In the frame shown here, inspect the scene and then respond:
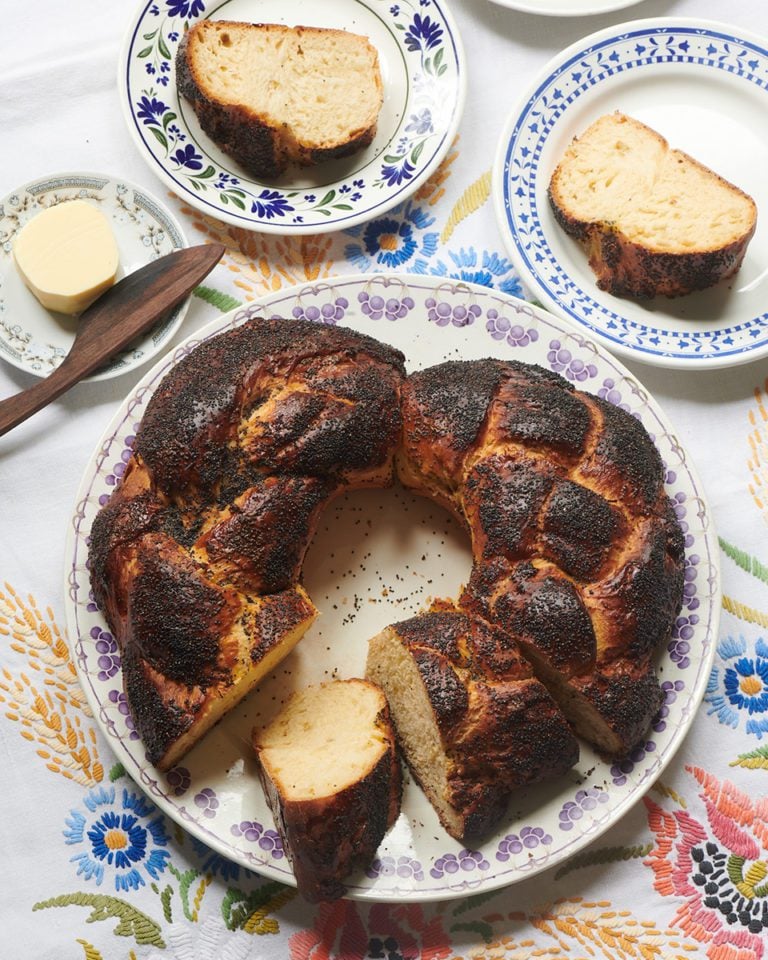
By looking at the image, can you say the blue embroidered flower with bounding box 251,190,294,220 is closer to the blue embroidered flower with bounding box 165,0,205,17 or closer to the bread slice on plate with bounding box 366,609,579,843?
the blue embroidered flower with bounding box 165,0,205,17

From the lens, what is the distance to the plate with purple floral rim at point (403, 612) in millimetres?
3486

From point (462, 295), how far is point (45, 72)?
201 cm

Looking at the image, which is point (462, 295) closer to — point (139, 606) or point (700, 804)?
point (139, 606)

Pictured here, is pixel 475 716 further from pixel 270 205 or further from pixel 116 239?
pixel 116 239

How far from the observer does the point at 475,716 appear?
3277 mm

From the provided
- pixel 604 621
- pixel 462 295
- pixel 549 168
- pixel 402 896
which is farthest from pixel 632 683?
pixel 549 168

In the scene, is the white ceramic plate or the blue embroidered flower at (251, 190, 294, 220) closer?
the blue embroidered flower at (251, 190, 294, 220)

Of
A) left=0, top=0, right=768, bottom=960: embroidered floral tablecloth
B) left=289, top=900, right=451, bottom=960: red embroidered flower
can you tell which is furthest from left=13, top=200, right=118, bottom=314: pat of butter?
left=289, top=900, right=451, bottom=960: red embroidered flower

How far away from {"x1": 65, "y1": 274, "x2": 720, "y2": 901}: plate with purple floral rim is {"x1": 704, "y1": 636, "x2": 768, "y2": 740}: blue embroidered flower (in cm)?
26

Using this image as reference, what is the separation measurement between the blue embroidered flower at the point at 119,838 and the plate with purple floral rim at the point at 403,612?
271mm

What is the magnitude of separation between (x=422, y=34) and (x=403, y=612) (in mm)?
2399

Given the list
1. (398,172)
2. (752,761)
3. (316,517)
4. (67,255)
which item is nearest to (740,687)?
(752,761)

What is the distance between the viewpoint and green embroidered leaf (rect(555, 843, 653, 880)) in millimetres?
3717

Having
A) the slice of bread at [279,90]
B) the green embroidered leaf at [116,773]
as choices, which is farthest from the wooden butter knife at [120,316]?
the green embroidered leaf at [116,773]
